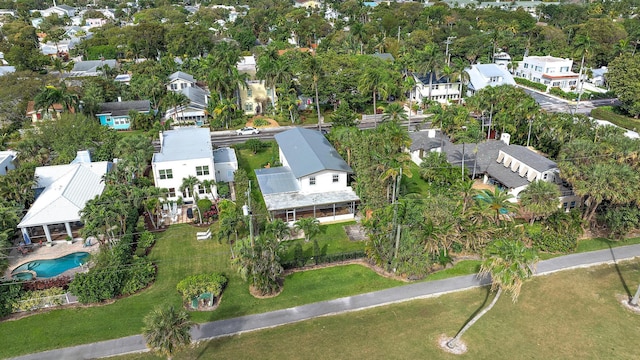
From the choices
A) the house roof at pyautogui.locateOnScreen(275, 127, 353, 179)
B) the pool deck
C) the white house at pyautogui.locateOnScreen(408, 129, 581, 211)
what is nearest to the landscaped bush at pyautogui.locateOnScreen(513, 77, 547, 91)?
the white house at pyautogui.locateOnScreen(408, 129, 581, 211)

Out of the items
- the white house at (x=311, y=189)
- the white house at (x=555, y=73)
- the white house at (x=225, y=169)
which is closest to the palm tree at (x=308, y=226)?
the white house at (x=311, y=189)

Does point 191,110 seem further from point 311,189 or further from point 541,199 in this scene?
point 541,199

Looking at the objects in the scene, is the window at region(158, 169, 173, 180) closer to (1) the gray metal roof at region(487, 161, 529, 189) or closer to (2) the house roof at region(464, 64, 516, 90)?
(1) the gray metal roof at region(487, 161, 529, 189)

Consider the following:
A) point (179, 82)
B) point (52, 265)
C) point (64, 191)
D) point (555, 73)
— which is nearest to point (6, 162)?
point (64, 191)

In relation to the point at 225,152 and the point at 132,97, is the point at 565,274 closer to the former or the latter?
the point at 225,152

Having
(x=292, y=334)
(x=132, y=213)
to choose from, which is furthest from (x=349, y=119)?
(x=292, y=334)

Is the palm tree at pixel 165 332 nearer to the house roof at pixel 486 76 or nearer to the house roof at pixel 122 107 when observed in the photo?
the house roof at pixel 122 107
